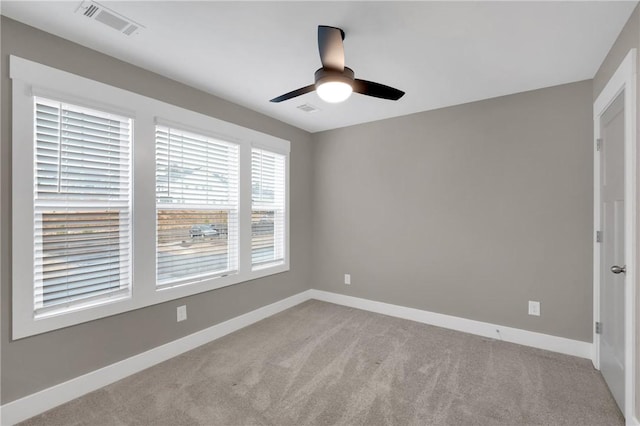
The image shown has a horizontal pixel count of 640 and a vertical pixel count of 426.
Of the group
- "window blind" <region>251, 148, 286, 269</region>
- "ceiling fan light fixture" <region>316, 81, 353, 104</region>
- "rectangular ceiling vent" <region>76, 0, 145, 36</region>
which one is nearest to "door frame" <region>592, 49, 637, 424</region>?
"ceiling fan light fixture" <region>316, 81, 353, 104</region>

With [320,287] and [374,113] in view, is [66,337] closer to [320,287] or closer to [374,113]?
[320,287]

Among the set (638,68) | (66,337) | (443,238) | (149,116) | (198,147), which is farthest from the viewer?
(443,238)

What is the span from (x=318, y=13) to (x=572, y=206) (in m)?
2.82

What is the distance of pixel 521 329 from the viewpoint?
3.03 meters

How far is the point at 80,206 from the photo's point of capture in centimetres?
217

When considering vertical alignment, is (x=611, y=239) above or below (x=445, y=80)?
below

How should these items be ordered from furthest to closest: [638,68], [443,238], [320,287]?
[320,287], [443,238], [638,68]

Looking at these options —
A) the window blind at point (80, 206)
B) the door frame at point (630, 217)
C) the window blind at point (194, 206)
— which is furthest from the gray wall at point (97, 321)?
the door frame at point (630, 217)

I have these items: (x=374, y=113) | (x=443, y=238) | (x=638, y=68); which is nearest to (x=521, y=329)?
(x=443, y=238)

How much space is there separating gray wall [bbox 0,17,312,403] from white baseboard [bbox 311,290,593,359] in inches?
51.5

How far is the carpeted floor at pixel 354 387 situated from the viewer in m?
1.96

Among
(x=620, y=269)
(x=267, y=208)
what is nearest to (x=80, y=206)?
(x=267, y=208)

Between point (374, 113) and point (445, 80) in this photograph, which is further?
point (374, 113)

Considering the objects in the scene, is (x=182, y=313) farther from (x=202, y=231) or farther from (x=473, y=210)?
(x=473, y=210)
